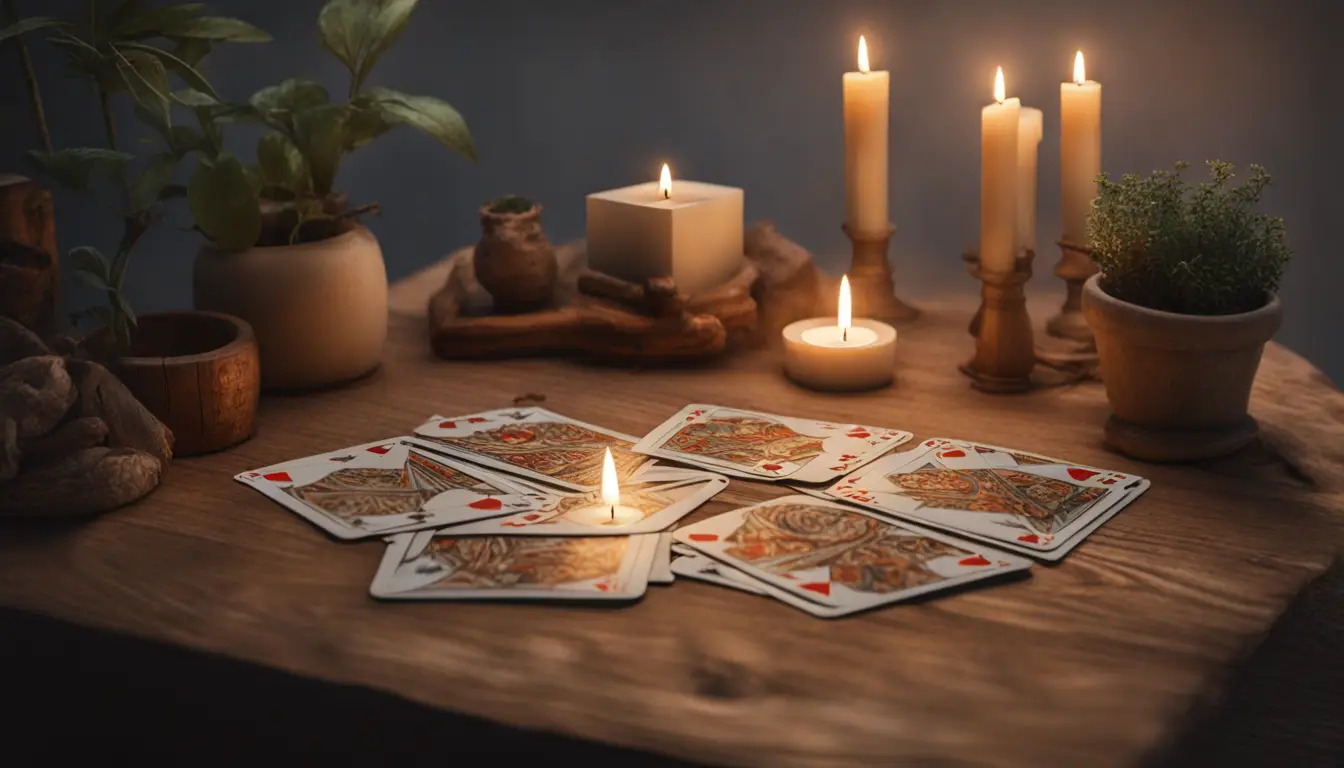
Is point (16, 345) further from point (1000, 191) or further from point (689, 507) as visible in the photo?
point (1000, 191)

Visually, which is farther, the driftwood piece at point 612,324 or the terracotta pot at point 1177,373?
the driftwood piece at point 612,324

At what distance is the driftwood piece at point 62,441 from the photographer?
48.9 inches

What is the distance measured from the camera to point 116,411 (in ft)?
4.21

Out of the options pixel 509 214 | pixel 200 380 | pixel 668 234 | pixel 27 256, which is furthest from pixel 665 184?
pixel 27 256

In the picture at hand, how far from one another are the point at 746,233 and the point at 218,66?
1160mm

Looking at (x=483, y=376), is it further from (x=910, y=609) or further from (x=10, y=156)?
(x=10, y=156)

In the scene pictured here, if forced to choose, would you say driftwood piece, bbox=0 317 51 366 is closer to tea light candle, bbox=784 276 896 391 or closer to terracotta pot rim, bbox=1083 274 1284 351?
tea light candle, bbox=784 276 896 391

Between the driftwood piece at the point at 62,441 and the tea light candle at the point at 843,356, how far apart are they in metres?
0.76

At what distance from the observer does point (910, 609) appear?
107cm

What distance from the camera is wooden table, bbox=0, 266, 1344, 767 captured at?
3.00ft

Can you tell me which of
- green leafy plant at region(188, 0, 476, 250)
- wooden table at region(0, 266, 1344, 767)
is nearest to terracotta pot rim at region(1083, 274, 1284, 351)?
wooden table at region(0, 266, 1344, 767)

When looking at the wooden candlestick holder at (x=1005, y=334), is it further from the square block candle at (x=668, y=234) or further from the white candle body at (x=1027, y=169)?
the square block candle at (x=668, y=234)

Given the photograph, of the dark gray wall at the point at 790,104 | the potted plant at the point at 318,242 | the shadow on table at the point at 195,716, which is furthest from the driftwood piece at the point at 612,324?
the shadow on table at the point at 195,716

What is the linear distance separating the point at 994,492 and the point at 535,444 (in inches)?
18.2
